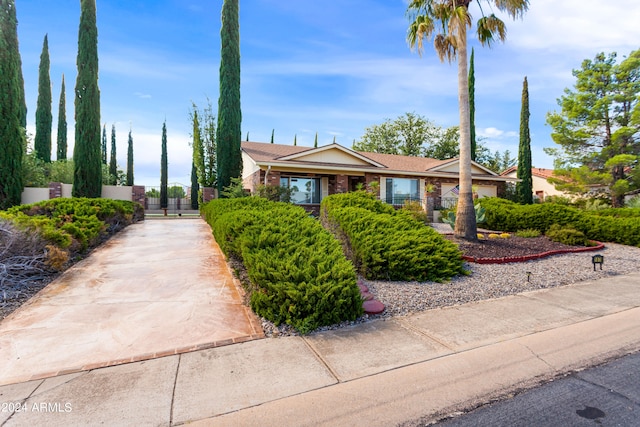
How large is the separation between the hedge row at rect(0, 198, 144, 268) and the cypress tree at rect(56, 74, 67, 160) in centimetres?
2711

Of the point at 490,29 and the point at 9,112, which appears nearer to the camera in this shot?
the point at 490,29

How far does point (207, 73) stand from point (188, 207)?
12984 millimetres

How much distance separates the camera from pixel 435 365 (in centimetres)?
323

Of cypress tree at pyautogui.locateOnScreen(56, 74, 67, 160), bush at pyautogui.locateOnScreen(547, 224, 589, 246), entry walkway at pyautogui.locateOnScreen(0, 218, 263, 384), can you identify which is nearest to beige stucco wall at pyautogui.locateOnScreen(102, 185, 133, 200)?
entry walkway at pyautogui.locateOnScreen(0, 218, 263, 384)

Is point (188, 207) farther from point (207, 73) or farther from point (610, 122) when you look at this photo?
point (610, 122)

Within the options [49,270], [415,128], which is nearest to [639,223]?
[49,270]

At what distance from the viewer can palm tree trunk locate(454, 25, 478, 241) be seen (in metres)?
9.99

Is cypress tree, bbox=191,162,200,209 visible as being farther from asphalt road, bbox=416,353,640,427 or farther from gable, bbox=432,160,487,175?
asphalt road, bbox=416,353,640,427

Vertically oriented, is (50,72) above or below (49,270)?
above

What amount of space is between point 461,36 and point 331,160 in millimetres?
9645

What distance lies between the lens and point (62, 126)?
32094mm

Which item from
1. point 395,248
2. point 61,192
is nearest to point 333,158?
point 395,248

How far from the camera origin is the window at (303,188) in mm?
18125

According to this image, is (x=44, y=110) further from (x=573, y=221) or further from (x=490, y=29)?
(x=573, y=221)
